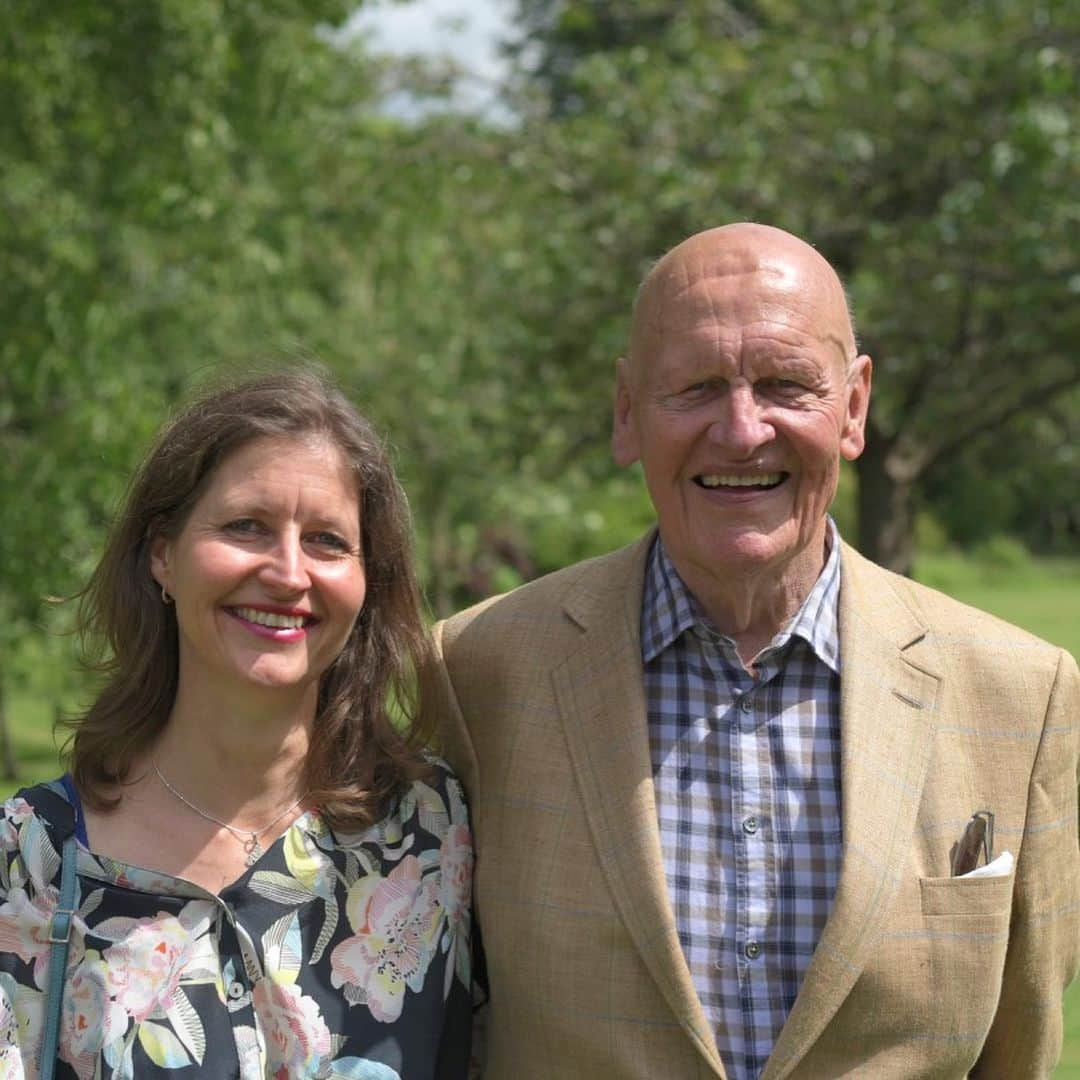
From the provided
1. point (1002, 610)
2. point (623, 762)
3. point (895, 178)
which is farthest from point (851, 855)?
point (1002, 610)

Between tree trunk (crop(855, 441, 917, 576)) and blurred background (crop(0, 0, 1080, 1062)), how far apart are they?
18 mm

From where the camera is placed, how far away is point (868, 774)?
8.89 feet

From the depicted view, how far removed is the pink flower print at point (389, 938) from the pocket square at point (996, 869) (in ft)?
3.01

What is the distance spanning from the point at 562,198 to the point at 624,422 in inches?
275

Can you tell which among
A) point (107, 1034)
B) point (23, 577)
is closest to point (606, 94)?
point (23, 577)

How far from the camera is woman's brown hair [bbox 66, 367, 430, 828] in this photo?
288cm

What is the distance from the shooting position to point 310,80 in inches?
365

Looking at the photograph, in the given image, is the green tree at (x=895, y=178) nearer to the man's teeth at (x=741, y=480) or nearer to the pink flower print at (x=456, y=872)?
the man's teeth at (x=741, y=480)

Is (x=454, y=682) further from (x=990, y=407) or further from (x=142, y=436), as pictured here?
(x=990, y=407)

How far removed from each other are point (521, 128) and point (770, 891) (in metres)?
8.09

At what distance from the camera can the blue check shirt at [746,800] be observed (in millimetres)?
2678

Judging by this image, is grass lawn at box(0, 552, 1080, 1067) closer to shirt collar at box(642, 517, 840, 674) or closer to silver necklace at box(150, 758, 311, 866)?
shirt collar at box(642, 517, 840, 674)

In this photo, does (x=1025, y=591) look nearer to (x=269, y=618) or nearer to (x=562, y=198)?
(x=562, y=198)

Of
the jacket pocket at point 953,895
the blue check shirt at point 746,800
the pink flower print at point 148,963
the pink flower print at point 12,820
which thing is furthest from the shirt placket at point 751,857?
the pink flower print at point 12,820
